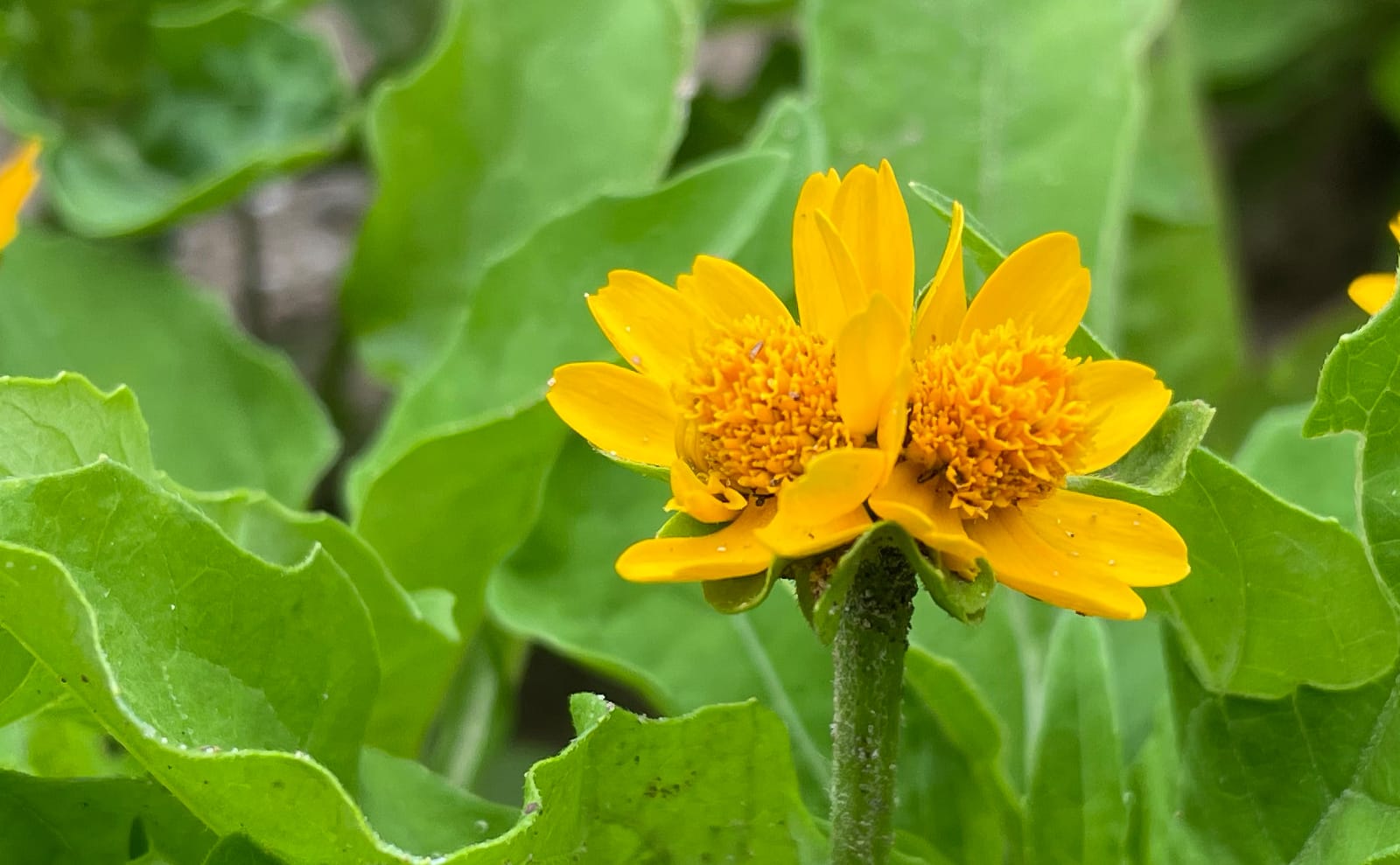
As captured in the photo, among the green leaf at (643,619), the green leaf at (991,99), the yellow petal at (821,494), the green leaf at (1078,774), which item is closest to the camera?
the yellow petal at (821,494)

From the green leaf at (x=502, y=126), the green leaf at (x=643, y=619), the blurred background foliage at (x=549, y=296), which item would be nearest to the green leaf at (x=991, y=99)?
the blurred background foliage at (x=549, y=296)

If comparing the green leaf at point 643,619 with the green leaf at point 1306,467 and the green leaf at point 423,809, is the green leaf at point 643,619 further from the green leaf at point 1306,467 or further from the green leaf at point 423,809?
the green leaf at point 1306,467

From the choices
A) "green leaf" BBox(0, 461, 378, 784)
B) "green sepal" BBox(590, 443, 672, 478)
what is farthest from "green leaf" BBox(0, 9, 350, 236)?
"green sepal" BBox(590, 443, 672, 478)

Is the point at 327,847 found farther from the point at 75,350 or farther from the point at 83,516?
the point at 75,350

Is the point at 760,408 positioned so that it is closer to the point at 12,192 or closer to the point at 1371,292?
the point at 1371,292

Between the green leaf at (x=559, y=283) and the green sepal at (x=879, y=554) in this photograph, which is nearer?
the green sepal at (x=879, y=554)

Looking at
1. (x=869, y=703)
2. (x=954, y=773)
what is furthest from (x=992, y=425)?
(x=954, y=773)

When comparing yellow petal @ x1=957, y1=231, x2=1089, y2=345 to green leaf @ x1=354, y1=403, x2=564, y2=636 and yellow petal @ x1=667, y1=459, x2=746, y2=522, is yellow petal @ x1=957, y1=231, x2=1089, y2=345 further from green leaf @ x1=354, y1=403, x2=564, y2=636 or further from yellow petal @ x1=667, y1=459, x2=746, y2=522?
green leaf @ x1=354, y1=403, x2=564, y2=636
